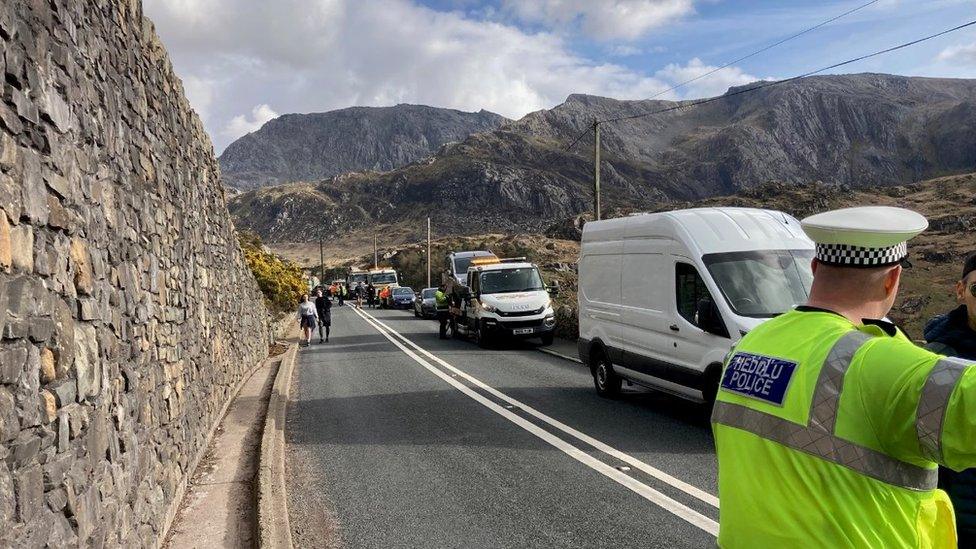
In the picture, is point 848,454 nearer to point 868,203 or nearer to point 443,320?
point 443,320

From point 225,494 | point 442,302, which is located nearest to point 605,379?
point 225,494

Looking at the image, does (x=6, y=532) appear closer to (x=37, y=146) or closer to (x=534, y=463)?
(x=37, y=146)

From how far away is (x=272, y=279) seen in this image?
27.6m

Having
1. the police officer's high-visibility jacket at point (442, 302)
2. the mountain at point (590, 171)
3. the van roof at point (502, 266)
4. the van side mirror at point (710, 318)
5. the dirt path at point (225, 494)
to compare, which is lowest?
the dirt path at point (225, 494)

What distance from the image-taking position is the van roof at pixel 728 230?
8.58 m

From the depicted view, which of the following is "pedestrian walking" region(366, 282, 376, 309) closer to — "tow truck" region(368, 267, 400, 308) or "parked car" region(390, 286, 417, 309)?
"tow truck" region(368, 267, 400, 308)

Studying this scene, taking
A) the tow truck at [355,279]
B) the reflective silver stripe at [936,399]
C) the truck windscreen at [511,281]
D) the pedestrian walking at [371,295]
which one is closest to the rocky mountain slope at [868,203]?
the truck windscreen at [511,281]

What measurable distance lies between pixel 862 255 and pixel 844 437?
0.50 metres

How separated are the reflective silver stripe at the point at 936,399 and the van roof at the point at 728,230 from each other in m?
7.12

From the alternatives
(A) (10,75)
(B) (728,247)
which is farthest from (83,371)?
(B) (728,247)

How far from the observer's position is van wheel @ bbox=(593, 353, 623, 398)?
10.5 meters

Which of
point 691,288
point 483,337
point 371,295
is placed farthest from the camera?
point 371,295

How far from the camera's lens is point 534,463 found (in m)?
7.18

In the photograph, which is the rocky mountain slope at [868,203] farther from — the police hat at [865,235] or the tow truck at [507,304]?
the police hat at [865,235]
